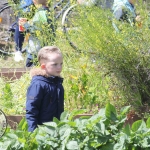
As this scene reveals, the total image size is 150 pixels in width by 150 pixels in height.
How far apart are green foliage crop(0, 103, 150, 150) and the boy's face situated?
1.34 m

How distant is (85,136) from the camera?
3.19 meters

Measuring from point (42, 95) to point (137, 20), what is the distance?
1711 mm

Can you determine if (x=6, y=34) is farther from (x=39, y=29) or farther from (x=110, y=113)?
(x=110, y=113)

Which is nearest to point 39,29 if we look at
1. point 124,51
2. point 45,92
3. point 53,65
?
point 124,51

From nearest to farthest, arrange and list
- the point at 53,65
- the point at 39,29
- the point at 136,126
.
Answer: the point at 136,126 < the point at 53,65 < the point at 39,29

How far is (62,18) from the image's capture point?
791 centimetres

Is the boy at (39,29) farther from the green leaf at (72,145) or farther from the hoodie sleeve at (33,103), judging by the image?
the green leaf at (72,145)

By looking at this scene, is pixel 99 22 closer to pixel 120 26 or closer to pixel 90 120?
pixel 120 26

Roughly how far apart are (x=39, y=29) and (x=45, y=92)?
6.29ft

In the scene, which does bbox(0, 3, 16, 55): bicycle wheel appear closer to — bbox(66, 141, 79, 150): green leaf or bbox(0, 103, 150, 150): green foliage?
bbox(0, 103, 150, 150): green foliage

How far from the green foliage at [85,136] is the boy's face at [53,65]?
1.34 meters

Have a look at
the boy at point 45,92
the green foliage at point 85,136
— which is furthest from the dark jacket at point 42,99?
the green foliage at point 85,136

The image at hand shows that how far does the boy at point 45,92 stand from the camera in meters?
4.46

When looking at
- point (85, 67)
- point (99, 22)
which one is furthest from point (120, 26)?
point (85, 67)
